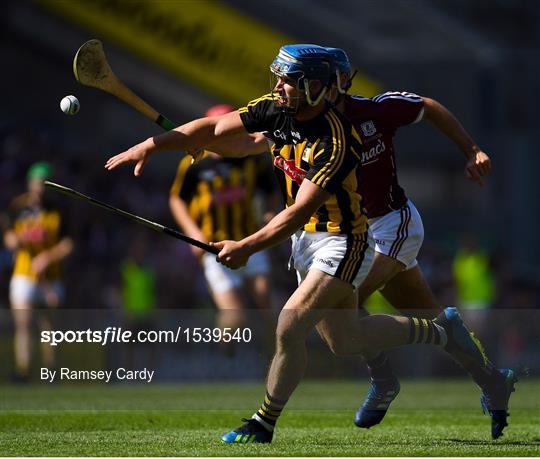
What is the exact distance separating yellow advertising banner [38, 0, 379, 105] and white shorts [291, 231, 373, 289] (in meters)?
10.8

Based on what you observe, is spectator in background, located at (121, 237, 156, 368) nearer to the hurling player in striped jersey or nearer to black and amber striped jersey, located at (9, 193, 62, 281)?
black and amber striped jersey, located at (9, 193, 62, 281)

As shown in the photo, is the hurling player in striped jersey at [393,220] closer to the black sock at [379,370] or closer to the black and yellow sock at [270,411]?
the black sock at [379,370]

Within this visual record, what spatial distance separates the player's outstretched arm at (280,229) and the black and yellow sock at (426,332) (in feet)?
3.64

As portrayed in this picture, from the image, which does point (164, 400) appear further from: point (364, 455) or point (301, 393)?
point (364, 455)

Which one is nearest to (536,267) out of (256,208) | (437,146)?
(437,146)

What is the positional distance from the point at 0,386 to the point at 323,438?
462 cm

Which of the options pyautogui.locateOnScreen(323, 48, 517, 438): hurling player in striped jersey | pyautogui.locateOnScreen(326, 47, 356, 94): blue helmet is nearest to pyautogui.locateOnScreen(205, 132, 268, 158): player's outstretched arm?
pyautogui.locateOnScreen(323, 48, 517, 438): hurling player in striped jersey

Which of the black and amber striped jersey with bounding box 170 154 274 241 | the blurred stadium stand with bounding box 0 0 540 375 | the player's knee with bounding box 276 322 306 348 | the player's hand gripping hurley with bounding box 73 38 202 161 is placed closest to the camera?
the player's knee with bounding box 276 322 306 348

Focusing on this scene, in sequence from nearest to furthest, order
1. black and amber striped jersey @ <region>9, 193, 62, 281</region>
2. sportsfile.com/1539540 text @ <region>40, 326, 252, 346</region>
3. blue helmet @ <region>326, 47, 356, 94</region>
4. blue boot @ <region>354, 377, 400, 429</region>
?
blue helmet @ <region>326, 47, 356, 94</region>, blue boot @ <region>354, 377, 400, 429</region>, sportsfile.com/1539540 text @ <region>40, 326, 252, 346</region>, black and amber striped jersey @ <region>9, 193, 62, 281</region>

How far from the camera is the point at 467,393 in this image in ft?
39.0

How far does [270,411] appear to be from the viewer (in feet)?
23.4

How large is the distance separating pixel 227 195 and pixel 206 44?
706 centimetres

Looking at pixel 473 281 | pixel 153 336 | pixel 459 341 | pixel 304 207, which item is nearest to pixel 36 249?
pixel 153 336

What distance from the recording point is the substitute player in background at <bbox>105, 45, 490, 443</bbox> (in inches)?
268
